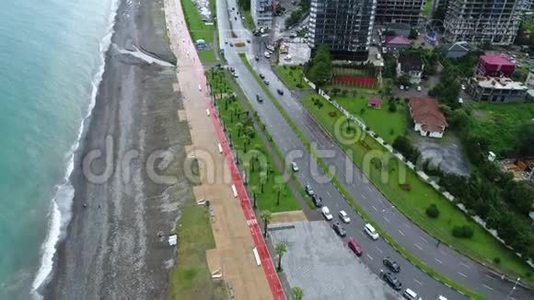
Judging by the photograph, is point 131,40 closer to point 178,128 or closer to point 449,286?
point 178,128

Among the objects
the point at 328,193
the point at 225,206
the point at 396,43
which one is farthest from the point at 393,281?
the point at 396,43

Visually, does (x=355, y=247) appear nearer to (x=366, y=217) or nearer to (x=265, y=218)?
(x=366, y=217)

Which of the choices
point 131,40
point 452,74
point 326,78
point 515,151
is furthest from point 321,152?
point 131,40

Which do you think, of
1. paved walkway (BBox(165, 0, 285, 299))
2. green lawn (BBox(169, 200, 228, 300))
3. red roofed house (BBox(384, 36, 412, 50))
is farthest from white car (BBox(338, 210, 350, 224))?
red roofed house (BBox(384, 36, 412, 50))

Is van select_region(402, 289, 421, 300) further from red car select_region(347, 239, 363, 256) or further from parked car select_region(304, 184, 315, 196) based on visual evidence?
parked car select_region(304, 184, 315, 196)

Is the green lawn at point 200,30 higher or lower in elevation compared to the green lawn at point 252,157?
higher

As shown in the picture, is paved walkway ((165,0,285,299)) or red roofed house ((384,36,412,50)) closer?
paved walkway ((165,0,285,299))

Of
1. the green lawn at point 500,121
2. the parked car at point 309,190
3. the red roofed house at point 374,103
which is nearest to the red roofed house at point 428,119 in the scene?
the green lawn at point 500,121

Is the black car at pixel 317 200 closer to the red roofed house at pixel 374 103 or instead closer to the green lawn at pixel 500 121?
the red roofed house at pixel 374 103
